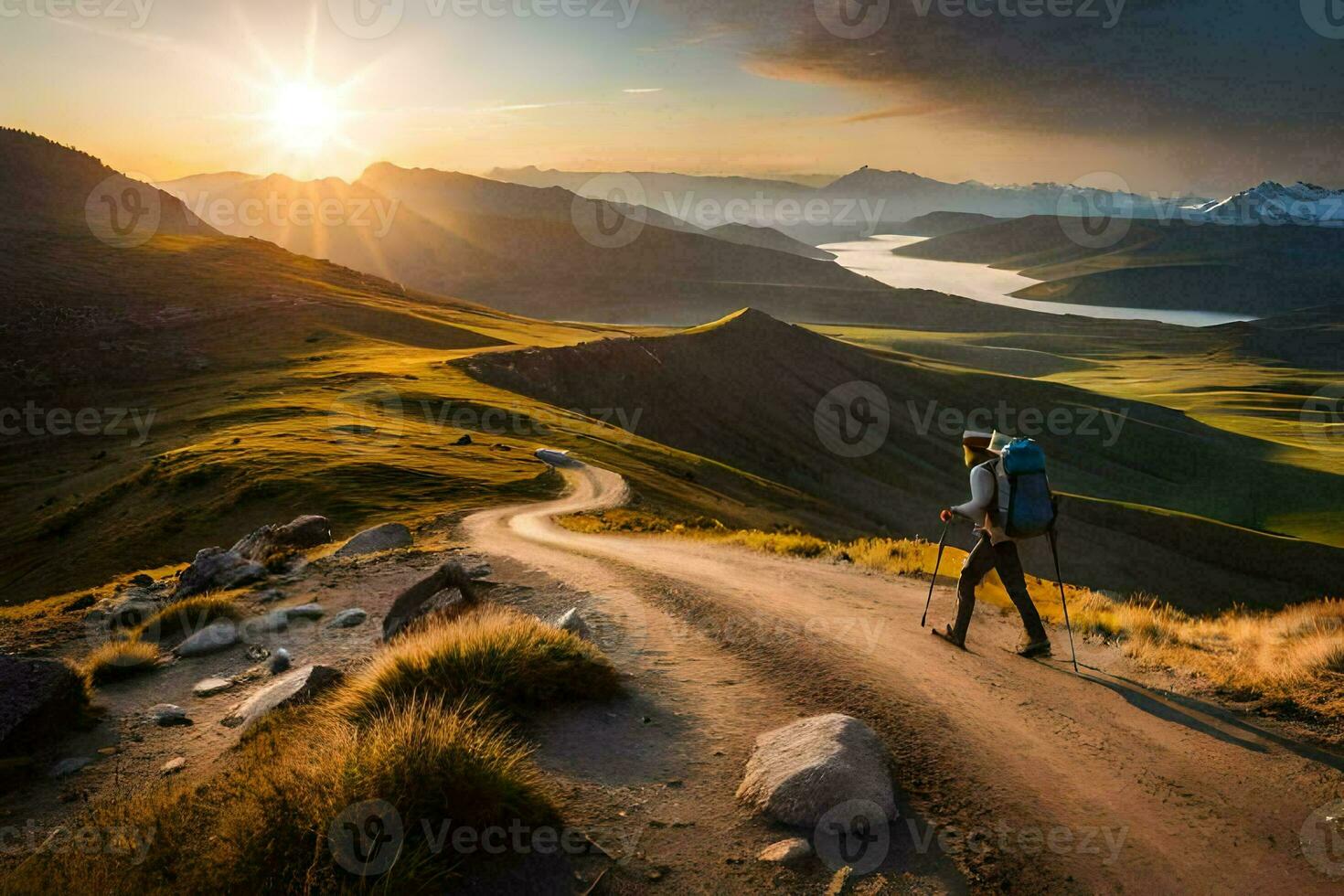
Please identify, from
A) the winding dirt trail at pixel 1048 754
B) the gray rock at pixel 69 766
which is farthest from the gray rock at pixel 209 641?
the winding dirt trail at pixel 1048 754

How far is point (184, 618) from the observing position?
16.8m

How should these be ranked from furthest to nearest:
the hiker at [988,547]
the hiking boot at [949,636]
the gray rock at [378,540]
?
the gray rock at [378,540]
the hiking boot at [949,636]
the hiker at [988,547]

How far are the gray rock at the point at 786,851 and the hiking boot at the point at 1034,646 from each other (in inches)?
261

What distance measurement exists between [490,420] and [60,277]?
11103 centimetres

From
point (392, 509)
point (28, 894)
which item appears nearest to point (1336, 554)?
point (392, 509)

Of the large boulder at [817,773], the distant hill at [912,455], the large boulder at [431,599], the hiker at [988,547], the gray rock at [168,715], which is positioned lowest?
the distant hill at [912,455]

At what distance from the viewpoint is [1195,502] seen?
110625mm

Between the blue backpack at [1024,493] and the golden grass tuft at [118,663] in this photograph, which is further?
the golden grass tuft at [118,663]

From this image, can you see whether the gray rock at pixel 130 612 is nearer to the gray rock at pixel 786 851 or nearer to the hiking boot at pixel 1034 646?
the gray rock at pixel 786 851

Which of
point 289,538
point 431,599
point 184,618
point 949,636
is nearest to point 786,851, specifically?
point 949,636

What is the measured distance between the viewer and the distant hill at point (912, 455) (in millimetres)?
75750

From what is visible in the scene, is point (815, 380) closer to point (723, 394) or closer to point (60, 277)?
point (723, 394)

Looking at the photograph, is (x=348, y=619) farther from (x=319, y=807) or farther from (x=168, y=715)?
(x=319, y=807)

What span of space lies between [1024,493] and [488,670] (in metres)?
7.71
